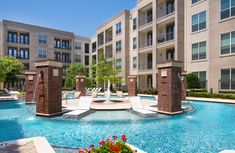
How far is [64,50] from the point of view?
49062 millimetres

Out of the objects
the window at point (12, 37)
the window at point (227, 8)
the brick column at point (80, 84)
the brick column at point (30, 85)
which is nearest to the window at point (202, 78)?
the window at point (227, 8)

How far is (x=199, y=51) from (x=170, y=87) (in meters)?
15.1

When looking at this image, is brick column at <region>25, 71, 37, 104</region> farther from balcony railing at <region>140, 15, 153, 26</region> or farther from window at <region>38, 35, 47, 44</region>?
window at <region>38, 35, 47, 44</region>

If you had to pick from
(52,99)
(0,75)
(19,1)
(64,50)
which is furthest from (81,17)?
(64,50)

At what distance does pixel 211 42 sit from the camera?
2208 cm

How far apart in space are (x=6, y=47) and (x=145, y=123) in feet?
131

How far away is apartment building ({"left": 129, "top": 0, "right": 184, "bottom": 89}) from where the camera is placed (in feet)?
82.5

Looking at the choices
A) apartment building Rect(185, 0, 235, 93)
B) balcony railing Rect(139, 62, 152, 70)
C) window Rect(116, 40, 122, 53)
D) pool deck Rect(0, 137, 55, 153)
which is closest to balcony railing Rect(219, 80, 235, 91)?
apartment building Rect(185, 0, 235, 93)

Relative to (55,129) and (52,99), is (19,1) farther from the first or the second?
(55,129)

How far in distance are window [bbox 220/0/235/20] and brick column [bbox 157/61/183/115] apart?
13.6 m

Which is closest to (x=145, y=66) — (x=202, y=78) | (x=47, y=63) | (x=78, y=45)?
(x=202, y=78)

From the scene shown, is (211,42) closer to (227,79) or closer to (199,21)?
(199,21)

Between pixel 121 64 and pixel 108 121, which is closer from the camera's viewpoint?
pixel 108 121

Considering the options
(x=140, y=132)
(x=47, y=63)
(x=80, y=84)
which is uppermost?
(x=47, y=63)
